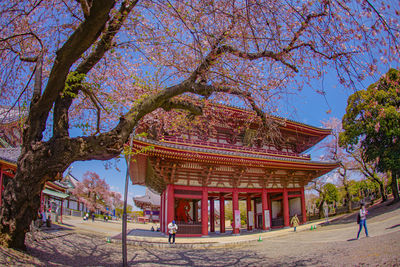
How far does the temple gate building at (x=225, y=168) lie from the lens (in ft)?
45.1

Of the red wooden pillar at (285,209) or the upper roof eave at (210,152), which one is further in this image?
the red wooden pillar at (285,209)

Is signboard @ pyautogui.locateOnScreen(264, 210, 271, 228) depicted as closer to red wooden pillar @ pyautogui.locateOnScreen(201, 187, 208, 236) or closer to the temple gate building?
the temple gate building

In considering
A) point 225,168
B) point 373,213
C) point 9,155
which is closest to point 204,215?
point 225,168

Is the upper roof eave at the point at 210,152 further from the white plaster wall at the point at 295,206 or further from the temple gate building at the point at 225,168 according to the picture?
the white plaster wall at the point at 295,206

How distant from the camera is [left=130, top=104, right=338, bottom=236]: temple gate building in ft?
45.1

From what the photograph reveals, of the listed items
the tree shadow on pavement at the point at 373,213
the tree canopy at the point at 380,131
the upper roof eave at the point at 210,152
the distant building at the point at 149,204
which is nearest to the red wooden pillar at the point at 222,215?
the upper roof eave at the point at 210,152

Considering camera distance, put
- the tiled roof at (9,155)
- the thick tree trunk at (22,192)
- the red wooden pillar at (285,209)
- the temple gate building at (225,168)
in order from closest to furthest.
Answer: the thick tree trunk at (22,192), the tiled roof at (9,155), the temple gate building at (225,168), the red wooden pillar at (285,209)

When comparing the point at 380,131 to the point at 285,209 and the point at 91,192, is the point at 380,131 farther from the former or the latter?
the point at 91,192

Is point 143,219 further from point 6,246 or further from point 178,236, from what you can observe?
point 6,246

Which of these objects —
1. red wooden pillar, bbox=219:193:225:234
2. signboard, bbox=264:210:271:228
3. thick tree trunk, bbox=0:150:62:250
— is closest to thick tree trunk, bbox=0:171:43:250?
thick tree trunk, bbox=0:150:62:250

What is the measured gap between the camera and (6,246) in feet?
16.5

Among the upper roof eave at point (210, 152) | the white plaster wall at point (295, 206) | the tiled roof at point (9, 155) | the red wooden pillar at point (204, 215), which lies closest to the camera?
the tiled roof at point (9, 155)

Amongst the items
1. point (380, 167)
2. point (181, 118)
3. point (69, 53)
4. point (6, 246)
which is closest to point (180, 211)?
point (181, 118)

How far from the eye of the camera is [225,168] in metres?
15.6
